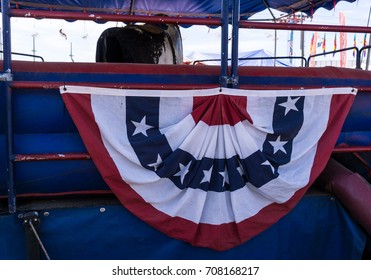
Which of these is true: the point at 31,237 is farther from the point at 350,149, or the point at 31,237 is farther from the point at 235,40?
the point at 350,149

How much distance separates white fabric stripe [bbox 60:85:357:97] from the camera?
6.73ft

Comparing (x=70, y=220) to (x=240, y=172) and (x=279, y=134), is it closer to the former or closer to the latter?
(x=240, y=172)

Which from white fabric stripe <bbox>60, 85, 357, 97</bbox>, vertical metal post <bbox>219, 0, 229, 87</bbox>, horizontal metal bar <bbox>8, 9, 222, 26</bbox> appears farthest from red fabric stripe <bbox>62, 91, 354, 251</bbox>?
horizontal metal bar <bbox>8, 9, 222, 26</bbox>

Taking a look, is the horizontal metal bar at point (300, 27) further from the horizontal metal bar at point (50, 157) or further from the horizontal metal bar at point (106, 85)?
the horizontal metal bar at point (50, 157)

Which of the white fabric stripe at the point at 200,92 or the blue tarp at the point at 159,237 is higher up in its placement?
the white fabric stripe at the point at 200,92

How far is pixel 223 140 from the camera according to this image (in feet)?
7.30

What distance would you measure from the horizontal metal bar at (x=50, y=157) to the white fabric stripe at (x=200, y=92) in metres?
0.37

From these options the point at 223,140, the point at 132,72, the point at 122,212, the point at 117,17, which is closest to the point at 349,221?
the point at 223,140

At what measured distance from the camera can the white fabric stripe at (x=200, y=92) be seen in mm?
2053

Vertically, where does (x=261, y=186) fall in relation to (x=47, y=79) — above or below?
below

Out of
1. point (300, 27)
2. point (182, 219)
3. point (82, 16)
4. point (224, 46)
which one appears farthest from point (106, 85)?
point (300, 27)

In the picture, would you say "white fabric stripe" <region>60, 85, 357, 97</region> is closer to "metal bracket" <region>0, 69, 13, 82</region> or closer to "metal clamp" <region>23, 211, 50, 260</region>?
"metal bracket" <region>0, 69, 13, 82</region>

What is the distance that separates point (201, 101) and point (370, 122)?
4.53 feet

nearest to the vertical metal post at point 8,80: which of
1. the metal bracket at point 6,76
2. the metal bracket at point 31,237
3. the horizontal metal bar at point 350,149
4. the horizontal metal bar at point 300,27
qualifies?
the metal bracket at point 6,76
